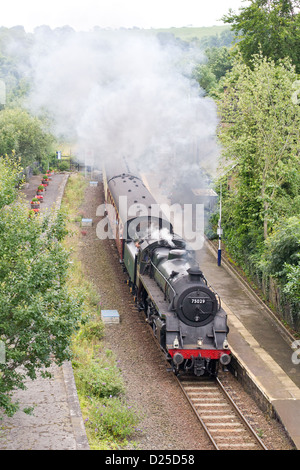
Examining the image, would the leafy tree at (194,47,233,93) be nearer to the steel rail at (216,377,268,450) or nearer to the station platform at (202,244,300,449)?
the station platform at (202,244,300,449)

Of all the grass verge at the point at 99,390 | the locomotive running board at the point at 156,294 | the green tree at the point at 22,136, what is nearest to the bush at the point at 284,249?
the locomotive running board at the point at 156,294

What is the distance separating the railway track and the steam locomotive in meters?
0.41

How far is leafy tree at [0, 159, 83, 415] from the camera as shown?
977 centimetres

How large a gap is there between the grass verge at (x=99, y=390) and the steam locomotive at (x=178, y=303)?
1606mm

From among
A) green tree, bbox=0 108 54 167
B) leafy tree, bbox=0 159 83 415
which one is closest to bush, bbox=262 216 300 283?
leafy tree, bbox=0 159 83 415

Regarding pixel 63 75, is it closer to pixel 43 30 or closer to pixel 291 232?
pixel 43 30

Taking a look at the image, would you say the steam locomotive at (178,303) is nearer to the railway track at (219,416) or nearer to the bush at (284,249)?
A: the railway track at (219,416)

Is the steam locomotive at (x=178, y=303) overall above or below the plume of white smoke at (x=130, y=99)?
below

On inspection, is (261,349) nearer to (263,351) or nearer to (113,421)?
(263,351)

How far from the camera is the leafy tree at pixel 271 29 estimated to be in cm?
2811

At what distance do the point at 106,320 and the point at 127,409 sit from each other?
5919mm

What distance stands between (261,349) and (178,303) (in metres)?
3.97

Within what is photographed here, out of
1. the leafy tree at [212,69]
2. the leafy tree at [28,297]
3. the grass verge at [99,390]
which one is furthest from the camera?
the leafy tree at [212,69]

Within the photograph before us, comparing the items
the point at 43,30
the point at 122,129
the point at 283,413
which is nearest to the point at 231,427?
the point at 283,413
